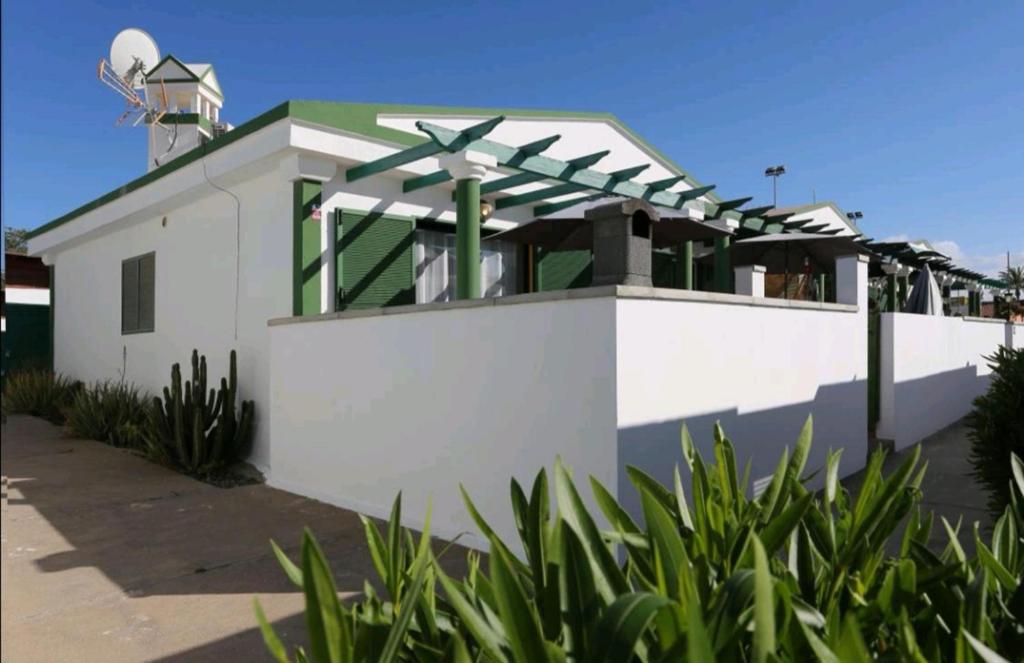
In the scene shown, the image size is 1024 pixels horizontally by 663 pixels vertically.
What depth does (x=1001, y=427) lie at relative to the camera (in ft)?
14.1

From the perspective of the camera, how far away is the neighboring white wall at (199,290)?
7.85 meters

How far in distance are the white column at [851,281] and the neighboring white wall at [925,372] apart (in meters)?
1.06

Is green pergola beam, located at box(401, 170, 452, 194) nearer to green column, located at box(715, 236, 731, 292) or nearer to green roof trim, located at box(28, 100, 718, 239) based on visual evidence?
green roof trim, located at box(28, 100, 718, 239)

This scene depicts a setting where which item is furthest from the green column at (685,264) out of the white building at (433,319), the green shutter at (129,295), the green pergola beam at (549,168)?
the green shutter at (129,295)

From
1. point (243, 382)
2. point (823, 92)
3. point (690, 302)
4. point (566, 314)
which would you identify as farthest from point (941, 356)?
point (243, 382)

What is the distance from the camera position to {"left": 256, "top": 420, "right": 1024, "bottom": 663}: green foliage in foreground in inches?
51.9

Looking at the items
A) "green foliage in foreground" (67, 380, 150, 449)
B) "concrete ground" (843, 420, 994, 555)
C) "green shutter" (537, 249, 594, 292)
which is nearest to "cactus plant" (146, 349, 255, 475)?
"green foliage in foreground" (67, 380, 150, 449)

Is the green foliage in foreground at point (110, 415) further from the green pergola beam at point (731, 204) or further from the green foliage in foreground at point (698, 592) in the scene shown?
the green foliage in foreground at point (698, 592)

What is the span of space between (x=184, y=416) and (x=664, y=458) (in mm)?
5715

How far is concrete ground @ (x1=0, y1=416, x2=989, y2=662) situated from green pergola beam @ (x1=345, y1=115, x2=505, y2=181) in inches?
139

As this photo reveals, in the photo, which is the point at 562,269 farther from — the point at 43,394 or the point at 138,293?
the point at 43,394

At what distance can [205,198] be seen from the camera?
9141mm

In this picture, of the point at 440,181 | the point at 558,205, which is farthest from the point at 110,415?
the point at 558,205

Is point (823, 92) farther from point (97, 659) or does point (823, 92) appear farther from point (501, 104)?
point (97, 659)
